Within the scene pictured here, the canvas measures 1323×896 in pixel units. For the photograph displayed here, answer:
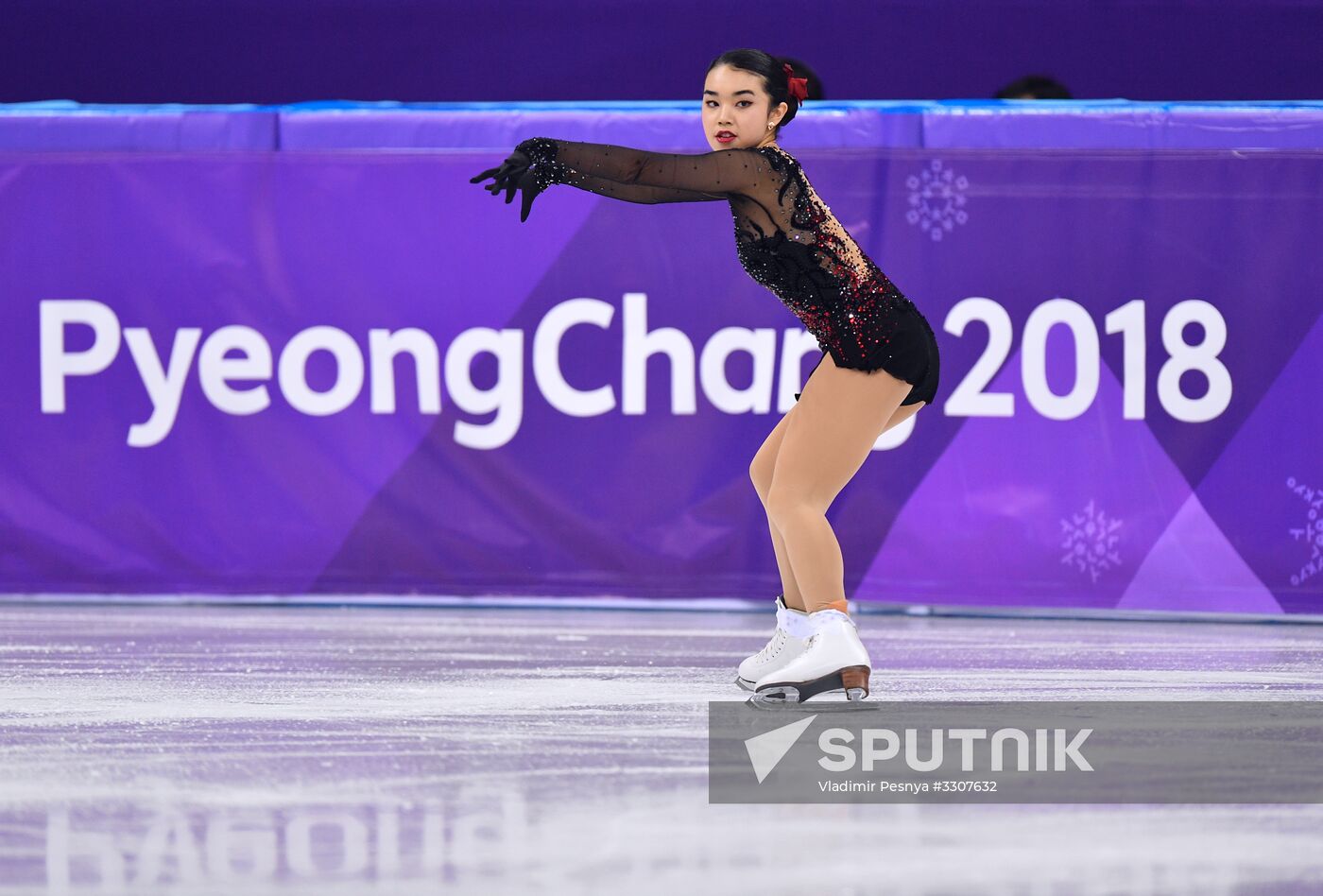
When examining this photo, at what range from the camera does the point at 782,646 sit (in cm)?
331

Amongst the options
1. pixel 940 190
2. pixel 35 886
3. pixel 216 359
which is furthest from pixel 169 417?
pixel 35 886

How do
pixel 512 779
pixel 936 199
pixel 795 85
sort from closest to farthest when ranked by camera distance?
1. pixel 512 779
2. pixel 795 85
3. pixel 936 199

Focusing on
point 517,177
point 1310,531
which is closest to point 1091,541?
point 1310,531

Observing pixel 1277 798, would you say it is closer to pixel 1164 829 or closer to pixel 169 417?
pixel 1164 829

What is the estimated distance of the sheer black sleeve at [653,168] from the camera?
301cm

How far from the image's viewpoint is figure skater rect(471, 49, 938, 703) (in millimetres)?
3158

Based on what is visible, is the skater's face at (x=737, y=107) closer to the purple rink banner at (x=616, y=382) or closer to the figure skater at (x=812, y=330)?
the figure skater at (x=812, y=330)

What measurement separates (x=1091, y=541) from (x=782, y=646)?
1910 millimetres

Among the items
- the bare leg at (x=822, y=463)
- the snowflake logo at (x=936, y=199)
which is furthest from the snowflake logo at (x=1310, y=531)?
the bare leg at (x=822, y=463)

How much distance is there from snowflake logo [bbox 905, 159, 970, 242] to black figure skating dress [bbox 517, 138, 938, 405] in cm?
179

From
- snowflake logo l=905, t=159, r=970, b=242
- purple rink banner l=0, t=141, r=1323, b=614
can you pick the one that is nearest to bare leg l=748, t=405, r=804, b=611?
purple rink banner l=0, t=141, r=1323, b=614

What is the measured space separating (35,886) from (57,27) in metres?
5.62

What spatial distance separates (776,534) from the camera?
11.0ft

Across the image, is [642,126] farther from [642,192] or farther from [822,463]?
[822,463]
